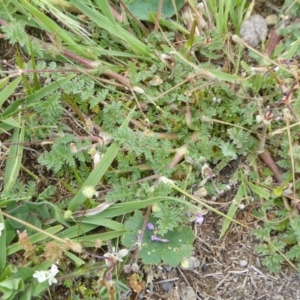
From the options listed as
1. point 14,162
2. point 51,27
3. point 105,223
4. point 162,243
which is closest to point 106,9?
point 51,27

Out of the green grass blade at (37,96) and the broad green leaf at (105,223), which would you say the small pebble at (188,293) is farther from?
the green grass blade at (37,96)

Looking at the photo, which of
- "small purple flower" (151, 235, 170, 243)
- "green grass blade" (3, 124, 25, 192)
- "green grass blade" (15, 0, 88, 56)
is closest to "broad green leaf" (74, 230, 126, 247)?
"small purple flower" (151, 235, 170, 243)

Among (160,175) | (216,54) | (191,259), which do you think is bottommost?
(191,259)

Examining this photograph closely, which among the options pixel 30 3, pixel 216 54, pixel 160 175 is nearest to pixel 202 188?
pixel 160 175

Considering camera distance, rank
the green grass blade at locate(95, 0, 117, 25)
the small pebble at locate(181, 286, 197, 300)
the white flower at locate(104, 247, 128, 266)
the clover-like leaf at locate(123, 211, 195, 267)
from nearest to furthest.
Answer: the white flower at locate(104, 247, 128, 266)
the clover-like leaf at locate(123, 211, 195, 267)
the small pebble at locate(181, 286, 197, 300)
the green grass blade at locate(95, 0, 117, 25)

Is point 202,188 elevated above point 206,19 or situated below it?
below

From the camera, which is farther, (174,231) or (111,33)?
(111,33)

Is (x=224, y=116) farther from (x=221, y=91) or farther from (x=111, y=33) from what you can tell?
(x=111, y=33)

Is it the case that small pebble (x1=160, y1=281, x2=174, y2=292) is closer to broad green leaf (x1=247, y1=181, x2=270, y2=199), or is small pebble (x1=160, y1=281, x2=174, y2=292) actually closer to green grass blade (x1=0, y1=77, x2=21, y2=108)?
broad green leaf (x1=247, y1=181, x2=270, y2=199)

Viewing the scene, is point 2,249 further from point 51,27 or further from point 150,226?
point 51,27

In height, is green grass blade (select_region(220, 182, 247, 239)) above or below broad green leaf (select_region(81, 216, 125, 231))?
below
